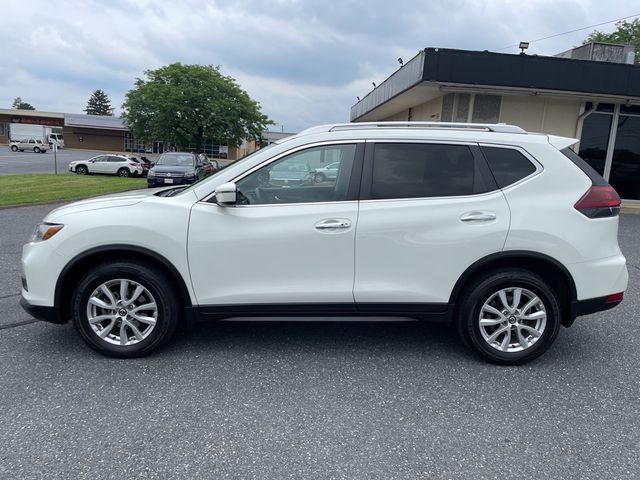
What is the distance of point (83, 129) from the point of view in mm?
64250

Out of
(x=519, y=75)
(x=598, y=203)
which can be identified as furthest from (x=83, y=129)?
(x=598, y=203)

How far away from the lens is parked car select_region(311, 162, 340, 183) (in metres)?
3.82

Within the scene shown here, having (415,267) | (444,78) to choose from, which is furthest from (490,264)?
(444,78)

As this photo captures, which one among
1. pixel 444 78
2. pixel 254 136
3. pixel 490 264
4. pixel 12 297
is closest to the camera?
pixel 490 264

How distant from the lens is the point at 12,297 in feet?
17.2

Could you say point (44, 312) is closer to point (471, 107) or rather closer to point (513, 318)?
point (513, 318)

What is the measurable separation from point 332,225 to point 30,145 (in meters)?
58.8

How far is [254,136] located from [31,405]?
36.1 m

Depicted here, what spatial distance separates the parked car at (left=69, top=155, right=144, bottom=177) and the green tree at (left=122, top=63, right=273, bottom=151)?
644 centimetres

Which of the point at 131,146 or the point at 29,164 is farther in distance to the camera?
the point at 131,146

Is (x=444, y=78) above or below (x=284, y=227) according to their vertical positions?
above

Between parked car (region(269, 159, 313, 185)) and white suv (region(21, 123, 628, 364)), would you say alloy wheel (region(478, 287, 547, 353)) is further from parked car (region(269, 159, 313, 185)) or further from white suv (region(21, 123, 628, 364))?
parked car (region(269, 159, 313, 185))

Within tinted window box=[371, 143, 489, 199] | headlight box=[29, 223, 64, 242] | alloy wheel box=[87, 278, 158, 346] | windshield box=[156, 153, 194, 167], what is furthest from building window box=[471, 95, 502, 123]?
windshield box=[156, 153, 194, 167]

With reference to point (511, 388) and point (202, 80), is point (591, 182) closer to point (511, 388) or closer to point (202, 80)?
point (511, 388)
